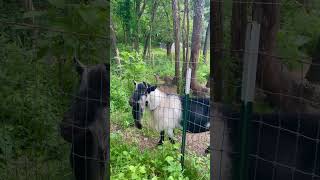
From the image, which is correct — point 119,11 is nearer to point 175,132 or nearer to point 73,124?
point 175,132

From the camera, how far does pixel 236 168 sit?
6.90 ft

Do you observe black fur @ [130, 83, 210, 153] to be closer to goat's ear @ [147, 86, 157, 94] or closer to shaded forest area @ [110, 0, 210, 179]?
goat's ear @ [147, 86, 157, 94]

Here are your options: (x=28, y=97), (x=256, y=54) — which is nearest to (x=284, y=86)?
(x=256, y=54)

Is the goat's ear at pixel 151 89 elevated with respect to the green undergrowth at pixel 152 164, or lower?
elevated

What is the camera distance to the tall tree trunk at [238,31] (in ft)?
6.45

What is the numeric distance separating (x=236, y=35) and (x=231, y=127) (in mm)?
432

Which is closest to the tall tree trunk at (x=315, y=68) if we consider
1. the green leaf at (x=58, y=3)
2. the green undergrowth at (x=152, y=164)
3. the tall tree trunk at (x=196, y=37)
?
the green leaf at (x=58, y=3)

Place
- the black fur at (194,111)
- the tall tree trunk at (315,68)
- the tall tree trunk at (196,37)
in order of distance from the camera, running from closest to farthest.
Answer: the tall tree trunk at (315,68) < the black fur at (194,111) < the tall tree trunk at (196,37)

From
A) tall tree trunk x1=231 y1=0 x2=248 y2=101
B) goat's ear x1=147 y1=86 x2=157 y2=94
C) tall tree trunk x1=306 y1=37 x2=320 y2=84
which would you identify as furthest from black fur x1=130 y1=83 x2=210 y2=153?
tall tree trunk x1=306 y1=37 x2=320 y2=84

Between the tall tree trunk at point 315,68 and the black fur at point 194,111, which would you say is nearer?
the tall tree trunk at point 315,68

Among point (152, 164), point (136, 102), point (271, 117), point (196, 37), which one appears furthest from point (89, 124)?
point (196, 37)

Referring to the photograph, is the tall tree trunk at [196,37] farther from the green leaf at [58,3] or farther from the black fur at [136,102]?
the green leaf at [58,3]

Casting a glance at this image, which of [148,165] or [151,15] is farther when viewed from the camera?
[151,15]

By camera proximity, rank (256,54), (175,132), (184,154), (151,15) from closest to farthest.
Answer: (256,54), (184,154), (175,132), (151,15)
